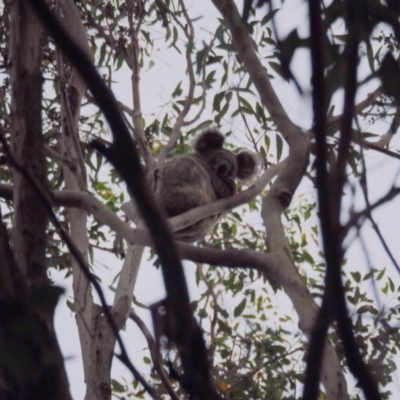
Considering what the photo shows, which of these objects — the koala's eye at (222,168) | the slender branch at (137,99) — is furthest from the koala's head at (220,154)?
the slender branch at (137,99)

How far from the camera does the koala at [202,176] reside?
4910 millimetres

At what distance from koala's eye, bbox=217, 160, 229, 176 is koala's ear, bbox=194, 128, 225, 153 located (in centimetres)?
29

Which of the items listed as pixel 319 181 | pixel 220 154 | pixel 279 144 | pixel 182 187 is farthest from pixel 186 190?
pixel 319 181

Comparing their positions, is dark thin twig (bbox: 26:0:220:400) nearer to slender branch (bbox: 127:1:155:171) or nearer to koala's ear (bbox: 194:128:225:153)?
slender branch (bbox: 127:1:155:171)

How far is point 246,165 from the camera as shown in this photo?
5.86m

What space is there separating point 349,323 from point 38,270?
516 millimetres

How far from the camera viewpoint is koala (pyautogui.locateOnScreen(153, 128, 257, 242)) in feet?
16.1

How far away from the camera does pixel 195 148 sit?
19.3ft

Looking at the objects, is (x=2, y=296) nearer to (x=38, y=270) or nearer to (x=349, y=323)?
(x=38, y=270)

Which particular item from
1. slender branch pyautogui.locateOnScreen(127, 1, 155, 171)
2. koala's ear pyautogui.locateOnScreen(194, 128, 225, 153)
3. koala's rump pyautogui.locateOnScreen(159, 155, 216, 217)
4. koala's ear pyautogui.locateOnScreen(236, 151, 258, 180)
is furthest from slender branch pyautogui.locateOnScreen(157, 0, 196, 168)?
koala's ear pyautogui.locateOnScreen(236, 151, 258, 180)

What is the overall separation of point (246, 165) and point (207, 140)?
323mm

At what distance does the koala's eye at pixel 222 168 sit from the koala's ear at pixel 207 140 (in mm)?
295

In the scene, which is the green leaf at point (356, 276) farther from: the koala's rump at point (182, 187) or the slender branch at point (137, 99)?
the slender branch at point (137, 99)

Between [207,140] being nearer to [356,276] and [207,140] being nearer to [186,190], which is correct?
[186,190]
